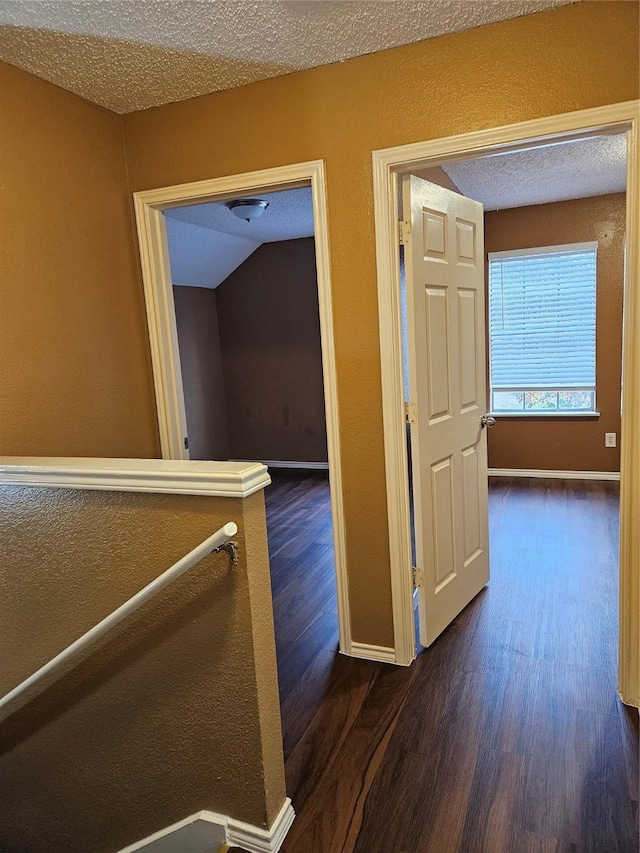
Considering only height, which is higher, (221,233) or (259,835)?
(221,233)

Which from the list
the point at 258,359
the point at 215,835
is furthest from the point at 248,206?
the point at 215,835

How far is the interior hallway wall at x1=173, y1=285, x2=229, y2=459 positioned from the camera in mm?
5742

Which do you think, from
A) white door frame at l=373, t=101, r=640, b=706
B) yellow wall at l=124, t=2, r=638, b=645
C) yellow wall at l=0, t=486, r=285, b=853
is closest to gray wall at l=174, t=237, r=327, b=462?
yellow wall at l=124, t=2, r=638, b=645

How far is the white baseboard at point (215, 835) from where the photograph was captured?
1591 mm

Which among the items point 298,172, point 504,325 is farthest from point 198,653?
point 504,325

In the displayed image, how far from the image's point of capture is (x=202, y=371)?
598 centimetres

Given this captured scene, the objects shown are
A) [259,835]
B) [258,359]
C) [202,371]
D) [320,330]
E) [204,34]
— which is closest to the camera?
[259,835]

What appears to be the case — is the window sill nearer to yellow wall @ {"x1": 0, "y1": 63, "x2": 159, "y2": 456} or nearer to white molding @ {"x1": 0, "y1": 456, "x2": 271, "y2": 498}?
yellow wall @ {"x1": 0, "y1": 63, "x2": 159, "y2": 456}

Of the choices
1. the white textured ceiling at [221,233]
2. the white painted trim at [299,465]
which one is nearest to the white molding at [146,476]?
the white textured ceiling at [221,233]

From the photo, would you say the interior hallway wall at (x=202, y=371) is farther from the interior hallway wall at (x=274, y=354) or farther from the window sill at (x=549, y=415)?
the window sill at (x=549, y=415)

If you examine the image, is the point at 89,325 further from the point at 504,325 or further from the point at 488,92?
the point at 504,325

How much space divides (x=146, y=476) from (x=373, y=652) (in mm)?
1480

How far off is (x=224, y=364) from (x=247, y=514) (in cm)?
500

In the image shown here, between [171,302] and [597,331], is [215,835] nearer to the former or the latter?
[171,302]
